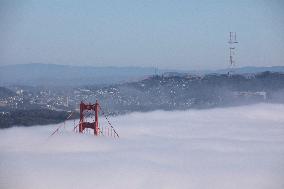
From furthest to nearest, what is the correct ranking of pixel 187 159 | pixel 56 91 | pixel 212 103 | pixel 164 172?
pixel 212 103
pixel 56 91
pixel 187 159
pixel 164 172

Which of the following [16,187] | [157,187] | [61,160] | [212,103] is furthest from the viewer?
[212,103]

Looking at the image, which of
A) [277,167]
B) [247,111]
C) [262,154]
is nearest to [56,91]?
[247,111]

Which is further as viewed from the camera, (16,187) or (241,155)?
(241,155)

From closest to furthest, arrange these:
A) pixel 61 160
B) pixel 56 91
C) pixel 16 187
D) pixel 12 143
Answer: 1. pixel 16 187
2. pixel 61 160
3. pixel 12 143
4. pixel 56 91

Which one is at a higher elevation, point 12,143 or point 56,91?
point 56,91

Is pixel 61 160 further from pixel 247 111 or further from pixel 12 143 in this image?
pixel 247 111

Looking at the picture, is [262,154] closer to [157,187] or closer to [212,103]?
[157,187]

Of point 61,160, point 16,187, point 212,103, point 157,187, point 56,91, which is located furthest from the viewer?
point 212,103

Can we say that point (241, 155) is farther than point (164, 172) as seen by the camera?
Yes

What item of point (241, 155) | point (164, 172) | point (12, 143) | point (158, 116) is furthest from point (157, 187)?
point (158, 116)
